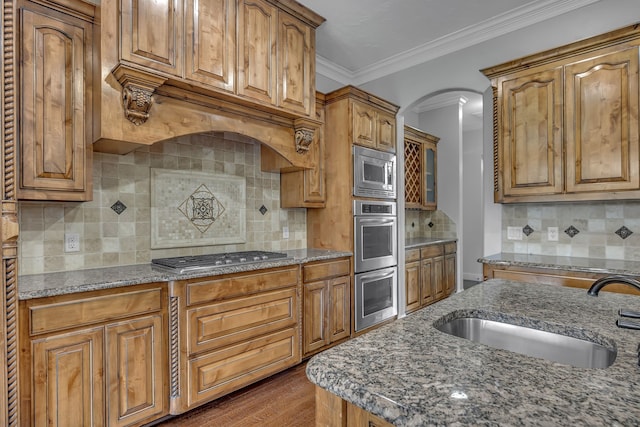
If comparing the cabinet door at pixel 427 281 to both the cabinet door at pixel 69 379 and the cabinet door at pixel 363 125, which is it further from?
the cabinet door at pixel 69 379

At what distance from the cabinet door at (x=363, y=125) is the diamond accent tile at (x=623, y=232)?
2.16 m

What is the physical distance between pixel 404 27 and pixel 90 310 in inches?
130

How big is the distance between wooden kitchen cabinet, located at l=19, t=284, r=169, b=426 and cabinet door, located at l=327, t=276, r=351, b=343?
1.51 meters

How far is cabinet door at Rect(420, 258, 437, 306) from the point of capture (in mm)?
4352

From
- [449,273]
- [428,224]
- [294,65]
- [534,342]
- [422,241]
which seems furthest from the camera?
[428,224]

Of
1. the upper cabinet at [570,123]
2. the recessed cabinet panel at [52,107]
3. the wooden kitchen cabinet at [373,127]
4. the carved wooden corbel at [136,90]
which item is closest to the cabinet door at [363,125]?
the wooden kitchen cabinet at [373,127]

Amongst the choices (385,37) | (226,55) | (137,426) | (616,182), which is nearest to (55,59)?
(226,55)

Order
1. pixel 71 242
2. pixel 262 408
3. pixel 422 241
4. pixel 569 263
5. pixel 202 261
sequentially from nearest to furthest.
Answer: pixel 71 242 → pixel 262 408 → pixel 202 261 → pixel 569 263 → pixel 422 241

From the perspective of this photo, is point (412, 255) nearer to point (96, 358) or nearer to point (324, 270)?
point (324, 270)

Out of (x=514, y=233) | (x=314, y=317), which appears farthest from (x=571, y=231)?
(x=314, y=317)

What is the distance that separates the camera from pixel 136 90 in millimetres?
1923

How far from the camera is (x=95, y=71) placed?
1.98 meters

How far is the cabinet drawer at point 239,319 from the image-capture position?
2.11 metres

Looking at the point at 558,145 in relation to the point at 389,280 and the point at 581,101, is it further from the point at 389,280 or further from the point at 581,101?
the point at 389,280
